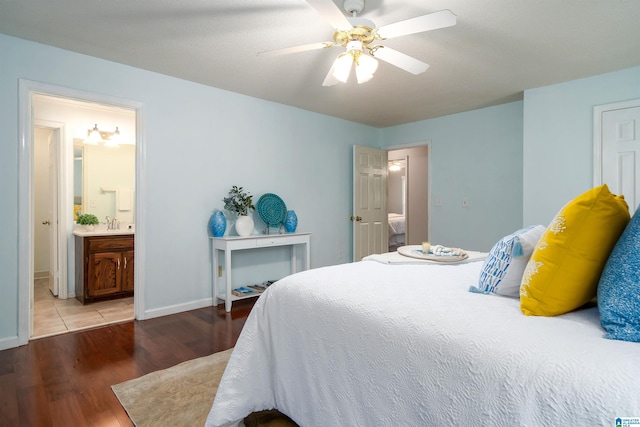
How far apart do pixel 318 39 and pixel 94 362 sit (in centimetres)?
274

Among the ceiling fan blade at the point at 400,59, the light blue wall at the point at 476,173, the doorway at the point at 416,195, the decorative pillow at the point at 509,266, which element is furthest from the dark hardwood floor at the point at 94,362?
the doorway at the point at 416,195

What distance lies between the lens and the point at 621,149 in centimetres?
323

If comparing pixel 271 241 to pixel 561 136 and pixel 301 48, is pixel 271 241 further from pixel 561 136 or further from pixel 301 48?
pixel 561 136

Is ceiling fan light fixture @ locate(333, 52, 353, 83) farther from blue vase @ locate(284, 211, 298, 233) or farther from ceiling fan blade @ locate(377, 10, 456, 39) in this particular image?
blue vase @ locate(284, 211, 298, 233)

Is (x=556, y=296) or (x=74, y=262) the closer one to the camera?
(x=556, y=296)

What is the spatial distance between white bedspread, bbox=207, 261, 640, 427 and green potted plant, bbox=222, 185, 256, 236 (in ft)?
7.20

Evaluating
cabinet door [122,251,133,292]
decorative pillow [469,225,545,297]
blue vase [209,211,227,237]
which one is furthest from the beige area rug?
cabinet door [122,251,133,292]

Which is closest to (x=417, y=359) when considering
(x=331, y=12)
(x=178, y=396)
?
(x=178, y=396)

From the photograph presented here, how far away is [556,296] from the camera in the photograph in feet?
3.47

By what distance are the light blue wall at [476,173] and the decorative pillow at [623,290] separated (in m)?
3.56

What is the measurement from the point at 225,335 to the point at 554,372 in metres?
2.53

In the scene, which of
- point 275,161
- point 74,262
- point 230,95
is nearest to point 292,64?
point 230,95

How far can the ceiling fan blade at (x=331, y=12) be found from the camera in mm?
1697

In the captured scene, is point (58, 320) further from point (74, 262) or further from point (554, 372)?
point (554, 372)
